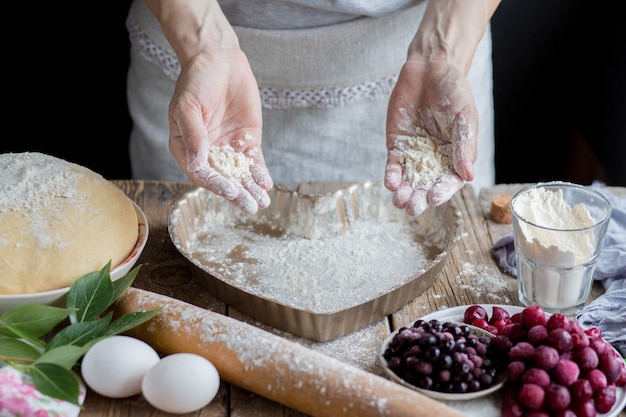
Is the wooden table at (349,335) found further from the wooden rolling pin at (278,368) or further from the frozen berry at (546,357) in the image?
the frozen berry at (546,357)

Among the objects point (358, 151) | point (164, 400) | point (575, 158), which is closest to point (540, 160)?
point (575, 158)

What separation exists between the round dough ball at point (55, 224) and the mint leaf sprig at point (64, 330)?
0.21 feet

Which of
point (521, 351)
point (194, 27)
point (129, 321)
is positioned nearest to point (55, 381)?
point (129, 321)

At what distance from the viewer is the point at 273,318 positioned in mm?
1440

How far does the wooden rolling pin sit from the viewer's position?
1.17 m

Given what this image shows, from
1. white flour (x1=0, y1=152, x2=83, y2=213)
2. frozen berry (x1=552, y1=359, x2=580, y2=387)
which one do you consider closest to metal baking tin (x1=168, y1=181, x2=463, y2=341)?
white flour (x1=0, y1=152, x2=83, y2=213)

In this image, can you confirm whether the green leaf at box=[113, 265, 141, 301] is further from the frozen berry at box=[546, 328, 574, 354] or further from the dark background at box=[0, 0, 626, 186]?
the dark background at box=[0, 0, 626, 186]

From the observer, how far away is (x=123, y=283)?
1.36 meters

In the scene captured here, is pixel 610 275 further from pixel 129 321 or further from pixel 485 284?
pixel 129 321

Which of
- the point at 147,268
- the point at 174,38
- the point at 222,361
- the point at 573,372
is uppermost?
the point at 174,38

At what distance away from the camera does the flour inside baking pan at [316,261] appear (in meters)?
1.54

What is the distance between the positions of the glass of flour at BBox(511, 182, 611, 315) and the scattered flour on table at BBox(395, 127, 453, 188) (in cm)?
16

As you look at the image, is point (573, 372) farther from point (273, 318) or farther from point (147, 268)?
point (147, 268)

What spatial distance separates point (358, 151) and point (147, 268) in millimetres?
744
